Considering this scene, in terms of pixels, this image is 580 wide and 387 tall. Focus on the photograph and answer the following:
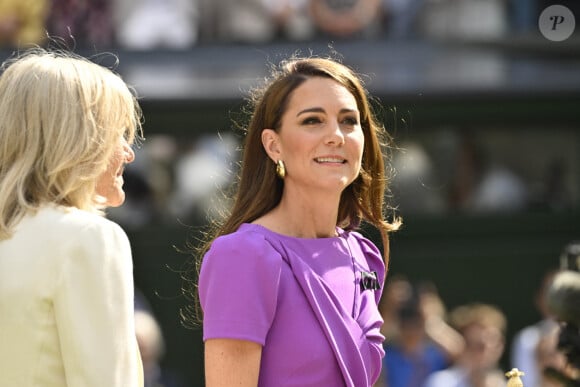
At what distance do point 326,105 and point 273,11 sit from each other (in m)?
7.18

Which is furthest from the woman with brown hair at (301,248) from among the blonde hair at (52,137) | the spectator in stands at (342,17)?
the spectator in stands at (342,17)

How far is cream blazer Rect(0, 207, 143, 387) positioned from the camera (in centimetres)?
289

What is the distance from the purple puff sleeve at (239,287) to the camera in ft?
10.2

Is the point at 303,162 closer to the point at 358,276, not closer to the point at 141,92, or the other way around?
the point at 358,276

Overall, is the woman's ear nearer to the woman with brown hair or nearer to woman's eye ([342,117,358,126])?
the woman with brown hair

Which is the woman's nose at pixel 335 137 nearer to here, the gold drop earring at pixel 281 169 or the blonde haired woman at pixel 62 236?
the gold drop earring at pixel 281 169

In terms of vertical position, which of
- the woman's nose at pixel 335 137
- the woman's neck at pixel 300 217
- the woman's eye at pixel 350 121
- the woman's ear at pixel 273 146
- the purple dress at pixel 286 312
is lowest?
the purple dress at pixel 286 312

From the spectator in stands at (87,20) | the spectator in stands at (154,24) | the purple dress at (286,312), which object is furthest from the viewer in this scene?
the spectator in stands at (154,24)

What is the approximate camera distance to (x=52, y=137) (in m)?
3.01

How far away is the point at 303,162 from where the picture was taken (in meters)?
3.35

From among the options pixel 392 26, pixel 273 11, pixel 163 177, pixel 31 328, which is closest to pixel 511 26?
pixel 392 26

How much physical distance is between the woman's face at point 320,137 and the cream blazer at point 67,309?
1.96 feet

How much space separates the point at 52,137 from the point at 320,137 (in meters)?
0.70

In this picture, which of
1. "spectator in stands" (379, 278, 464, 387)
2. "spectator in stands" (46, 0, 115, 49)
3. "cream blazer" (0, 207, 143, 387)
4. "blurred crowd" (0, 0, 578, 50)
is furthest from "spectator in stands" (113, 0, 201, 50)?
"cream blazer" (0, 207, 143, 387)
